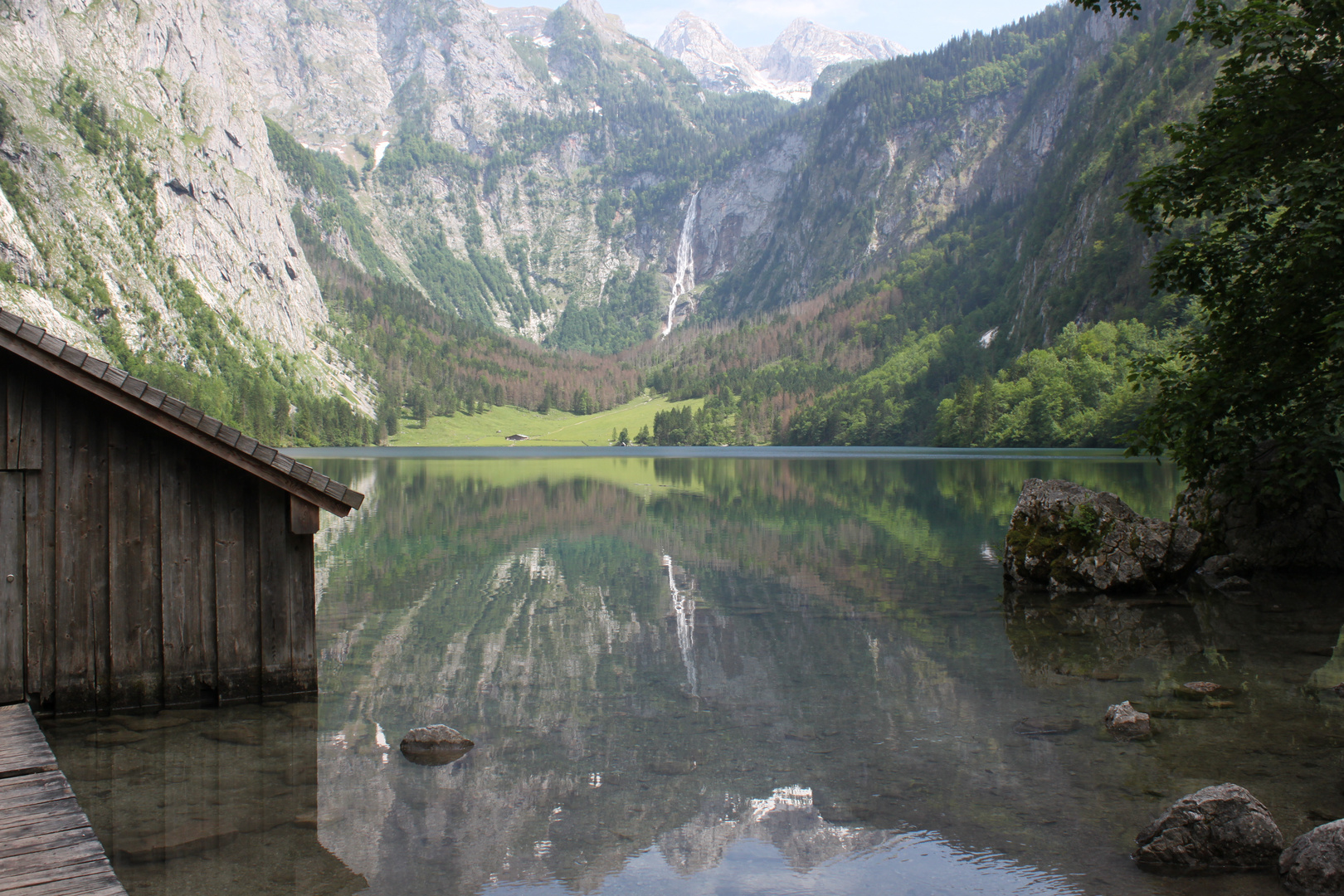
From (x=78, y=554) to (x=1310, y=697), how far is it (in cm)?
1795

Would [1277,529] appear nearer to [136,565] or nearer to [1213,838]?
[1213,838]

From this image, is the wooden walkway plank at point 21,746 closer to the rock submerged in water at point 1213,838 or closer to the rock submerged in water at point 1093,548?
the rock submerged in water at point 1213,838

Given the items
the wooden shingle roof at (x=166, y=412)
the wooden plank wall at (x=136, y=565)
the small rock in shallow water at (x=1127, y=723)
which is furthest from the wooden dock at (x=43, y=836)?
the small rock in shallow water at (x=1127, y=723)

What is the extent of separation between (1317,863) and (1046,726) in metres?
4.95

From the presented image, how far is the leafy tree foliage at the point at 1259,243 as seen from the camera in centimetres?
1597

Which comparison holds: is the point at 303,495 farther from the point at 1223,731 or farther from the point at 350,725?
the point at 1223,731

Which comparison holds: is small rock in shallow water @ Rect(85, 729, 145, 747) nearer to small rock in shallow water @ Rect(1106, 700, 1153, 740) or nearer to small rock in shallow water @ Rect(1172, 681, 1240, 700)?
small rock in shallow water @ Rect(1106, 700, 1153, 740)

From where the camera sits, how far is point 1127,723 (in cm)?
1252

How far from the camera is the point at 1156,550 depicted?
24.1 m

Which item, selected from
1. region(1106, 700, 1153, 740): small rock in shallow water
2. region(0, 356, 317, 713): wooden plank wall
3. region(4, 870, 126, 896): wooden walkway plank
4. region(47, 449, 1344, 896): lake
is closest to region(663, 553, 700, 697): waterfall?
region(47, 449, 1344, 896): lake

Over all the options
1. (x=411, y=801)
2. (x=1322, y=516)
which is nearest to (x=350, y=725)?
(x=411, y=801)

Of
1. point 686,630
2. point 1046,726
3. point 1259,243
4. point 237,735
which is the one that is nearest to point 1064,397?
point 1259,243

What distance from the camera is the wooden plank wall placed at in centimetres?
1234

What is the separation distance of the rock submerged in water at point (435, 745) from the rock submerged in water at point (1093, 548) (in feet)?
56.5
